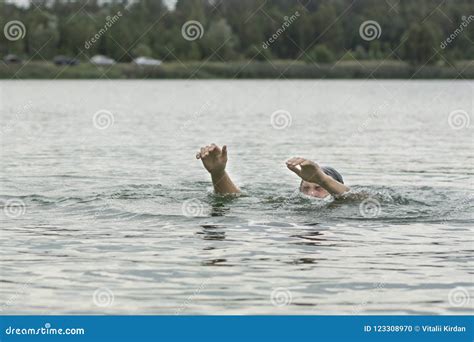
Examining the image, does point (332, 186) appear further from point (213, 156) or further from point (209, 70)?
point (209, 70)

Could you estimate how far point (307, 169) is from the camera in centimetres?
1716

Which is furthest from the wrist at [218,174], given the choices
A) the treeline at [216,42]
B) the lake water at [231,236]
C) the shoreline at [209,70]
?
the shoreline at [209,70]

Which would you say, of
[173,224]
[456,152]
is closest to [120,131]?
[456,152]

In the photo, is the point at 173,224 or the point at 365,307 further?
the point at 173,224

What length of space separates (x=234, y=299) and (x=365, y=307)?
1549 millimetres

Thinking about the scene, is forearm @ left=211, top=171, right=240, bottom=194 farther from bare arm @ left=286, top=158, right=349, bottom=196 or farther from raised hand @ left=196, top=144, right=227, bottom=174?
bare arm @ left=286, top=158, right=349, bottom=196

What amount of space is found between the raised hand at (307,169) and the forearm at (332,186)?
0.25 ft

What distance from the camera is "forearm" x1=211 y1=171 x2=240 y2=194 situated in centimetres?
→ 1989

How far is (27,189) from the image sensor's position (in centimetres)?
2403

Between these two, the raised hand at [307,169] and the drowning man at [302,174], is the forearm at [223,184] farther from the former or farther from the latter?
the raised hand at [307,169]

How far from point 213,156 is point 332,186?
6.83 feet

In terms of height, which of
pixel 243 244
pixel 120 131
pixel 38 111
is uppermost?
pixel 38 111

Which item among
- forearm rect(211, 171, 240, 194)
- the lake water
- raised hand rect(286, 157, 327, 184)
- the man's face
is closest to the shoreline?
the lake water

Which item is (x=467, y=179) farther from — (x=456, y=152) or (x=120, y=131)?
(x=120, y=131)
